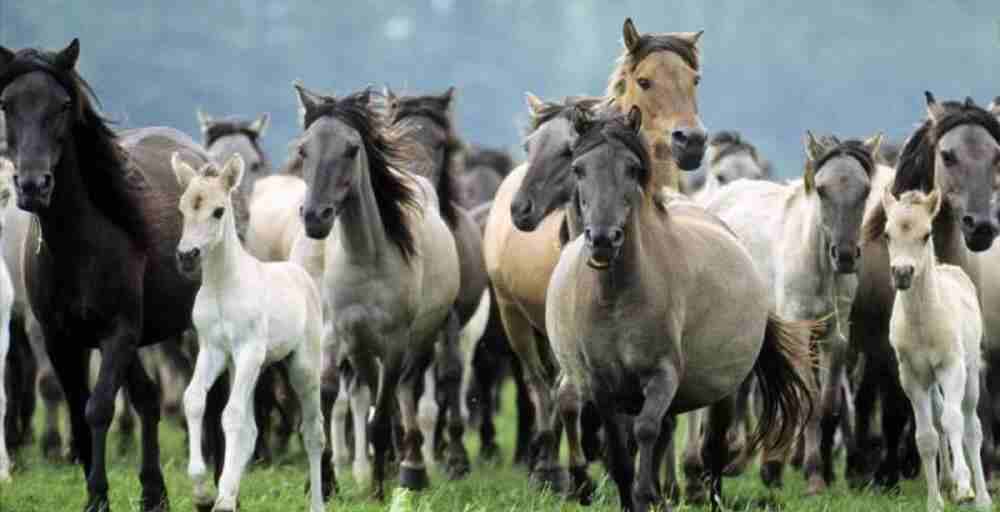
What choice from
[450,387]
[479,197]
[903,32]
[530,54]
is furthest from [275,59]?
[450,387]

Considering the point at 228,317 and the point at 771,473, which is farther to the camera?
the point at 771,473

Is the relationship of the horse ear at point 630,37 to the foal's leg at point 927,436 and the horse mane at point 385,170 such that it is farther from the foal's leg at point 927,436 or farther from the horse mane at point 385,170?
the foal's leg at point 927,436

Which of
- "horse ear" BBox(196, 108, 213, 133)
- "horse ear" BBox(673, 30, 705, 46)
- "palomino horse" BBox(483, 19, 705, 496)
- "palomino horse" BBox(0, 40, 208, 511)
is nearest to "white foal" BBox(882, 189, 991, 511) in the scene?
"palomino horse" BBox(483, 19, 705, 496)

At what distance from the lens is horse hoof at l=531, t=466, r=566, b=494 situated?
40.1ft

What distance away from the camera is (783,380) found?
1046 cm

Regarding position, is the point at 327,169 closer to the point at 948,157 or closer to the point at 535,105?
the point at 535,105

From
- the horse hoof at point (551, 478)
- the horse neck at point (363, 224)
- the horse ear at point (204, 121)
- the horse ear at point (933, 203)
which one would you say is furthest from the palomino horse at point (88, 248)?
the horse ear at point (204, 121)

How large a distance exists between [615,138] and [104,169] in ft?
9.41

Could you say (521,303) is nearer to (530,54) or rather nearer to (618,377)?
(618,377)

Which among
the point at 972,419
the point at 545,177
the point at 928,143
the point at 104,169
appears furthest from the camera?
the point at 928,143

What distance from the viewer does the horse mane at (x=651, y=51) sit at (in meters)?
11.6

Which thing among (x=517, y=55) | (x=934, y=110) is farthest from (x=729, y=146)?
(x=517, y=55)

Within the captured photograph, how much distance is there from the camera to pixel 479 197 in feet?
71.7

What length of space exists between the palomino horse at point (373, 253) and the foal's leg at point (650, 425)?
261cm
